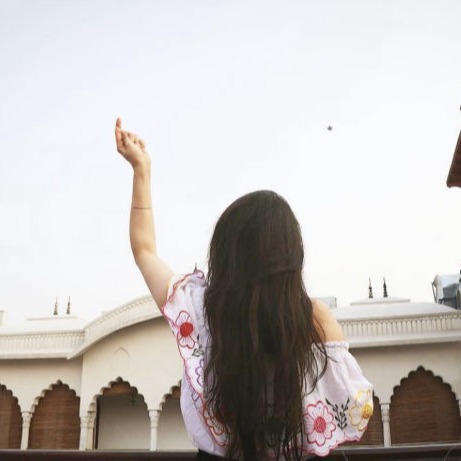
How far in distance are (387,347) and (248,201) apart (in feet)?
51.1

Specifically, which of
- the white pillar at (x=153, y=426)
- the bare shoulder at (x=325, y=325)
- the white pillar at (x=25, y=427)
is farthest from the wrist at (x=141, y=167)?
the white pillar at (x=25, y=427)

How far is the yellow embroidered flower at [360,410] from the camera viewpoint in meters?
1.42

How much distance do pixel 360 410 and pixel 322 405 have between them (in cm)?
9

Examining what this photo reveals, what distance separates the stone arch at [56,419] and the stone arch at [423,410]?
8967 millimetres

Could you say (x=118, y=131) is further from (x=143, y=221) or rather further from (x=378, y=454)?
(x=378, y=454)

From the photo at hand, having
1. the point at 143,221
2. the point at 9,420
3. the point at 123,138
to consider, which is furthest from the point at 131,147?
the point at 9,420

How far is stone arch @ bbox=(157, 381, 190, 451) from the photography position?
728 inches

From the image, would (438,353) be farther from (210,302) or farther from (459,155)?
(210,302)

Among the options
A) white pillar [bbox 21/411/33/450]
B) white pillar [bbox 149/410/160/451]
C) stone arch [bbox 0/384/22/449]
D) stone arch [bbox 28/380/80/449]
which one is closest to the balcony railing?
white pillar [bbox 149/410/160/451]

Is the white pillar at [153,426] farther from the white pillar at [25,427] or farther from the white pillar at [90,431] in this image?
the white pillar at [25,427]

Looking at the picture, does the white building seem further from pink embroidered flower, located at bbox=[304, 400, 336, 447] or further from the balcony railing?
pink embroidered flower, located at bbox=[304, 400, 336, 447]

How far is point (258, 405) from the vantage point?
138cm

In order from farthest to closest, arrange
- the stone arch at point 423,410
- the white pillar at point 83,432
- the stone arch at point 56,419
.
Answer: the stone arch at point 56,419
the white pillar at point 83,432
the stone arch at point 423,410

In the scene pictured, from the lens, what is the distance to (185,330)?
1.53 meters
